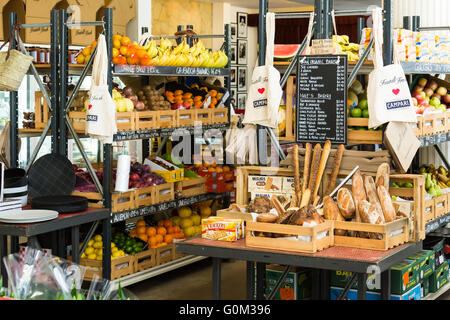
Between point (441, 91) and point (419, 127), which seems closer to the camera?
point (419, 127)

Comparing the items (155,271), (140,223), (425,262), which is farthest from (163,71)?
(425,262)

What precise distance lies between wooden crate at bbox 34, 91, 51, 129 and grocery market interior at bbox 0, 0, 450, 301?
0.15 feet

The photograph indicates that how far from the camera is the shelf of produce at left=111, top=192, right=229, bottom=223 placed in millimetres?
5668

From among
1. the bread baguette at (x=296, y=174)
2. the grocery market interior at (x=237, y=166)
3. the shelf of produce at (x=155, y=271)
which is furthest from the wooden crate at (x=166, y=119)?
the bread baguette at (x=296, y=174)

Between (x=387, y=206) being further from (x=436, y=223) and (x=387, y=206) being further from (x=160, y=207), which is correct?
(x=160, y=207)

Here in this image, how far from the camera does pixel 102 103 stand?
5316 millimetres

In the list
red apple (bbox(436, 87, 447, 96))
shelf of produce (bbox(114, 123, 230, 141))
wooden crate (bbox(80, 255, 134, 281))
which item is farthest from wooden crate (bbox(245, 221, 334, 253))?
red apple (bbox(436, 87, 447, 96))

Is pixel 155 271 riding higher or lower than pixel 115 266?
lower

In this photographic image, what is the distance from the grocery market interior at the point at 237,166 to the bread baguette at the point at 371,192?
24 millimetres

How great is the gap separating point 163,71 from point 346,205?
8.57ft

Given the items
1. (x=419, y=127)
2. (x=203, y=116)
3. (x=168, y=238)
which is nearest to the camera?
(x=419, y=127)

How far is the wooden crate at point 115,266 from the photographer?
19.0ft

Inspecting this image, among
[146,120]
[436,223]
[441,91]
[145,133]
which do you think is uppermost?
[441,91]
